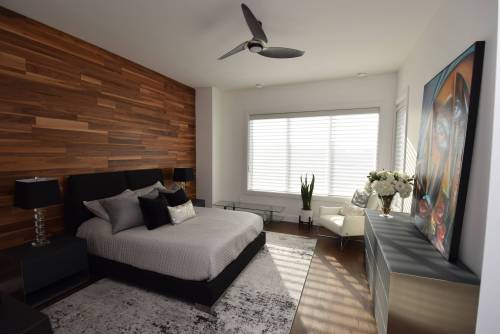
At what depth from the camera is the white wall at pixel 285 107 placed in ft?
13.0

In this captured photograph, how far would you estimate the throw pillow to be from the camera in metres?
3.56

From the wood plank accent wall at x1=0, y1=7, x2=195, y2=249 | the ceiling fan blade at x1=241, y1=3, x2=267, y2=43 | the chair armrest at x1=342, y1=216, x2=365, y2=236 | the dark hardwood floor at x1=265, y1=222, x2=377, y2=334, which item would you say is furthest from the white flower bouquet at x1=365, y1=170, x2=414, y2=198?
the wood plank accent wall at x1=0, y1=7, x2=195, y2=249

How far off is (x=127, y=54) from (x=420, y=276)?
12.7ft

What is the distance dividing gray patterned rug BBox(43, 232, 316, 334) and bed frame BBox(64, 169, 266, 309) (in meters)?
0.10

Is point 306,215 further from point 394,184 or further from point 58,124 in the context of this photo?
point 58,124

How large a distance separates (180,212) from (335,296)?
1.96 metres

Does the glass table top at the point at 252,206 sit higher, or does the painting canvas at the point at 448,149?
the painting canvas at the point at 448,149

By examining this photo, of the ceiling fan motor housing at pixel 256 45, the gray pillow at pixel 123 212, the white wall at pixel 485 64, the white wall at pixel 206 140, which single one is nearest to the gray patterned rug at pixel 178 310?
the gray pillow at pixel 123 212

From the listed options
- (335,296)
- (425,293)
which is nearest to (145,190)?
(335,296)

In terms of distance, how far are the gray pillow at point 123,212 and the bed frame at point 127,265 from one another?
0.83ft

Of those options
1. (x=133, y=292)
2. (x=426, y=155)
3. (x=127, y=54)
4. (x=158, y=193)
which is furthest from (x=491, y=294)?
(x=127, y=54)

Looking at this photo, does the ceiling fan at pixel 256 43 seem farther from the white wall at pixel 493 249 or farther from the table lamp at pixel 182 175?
the table lamp at pixel 182 175

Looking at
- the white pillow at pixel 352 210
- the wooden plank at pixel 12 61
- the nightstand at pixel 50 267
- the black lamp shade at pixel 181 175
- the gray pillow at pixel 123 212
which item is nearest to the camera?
the nightstand at pixel 50 267

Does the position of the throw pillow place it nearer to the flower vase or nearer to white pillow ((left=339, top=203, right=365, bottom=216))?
white pillow ((left=339, top=203, right=365, bottom=216))
